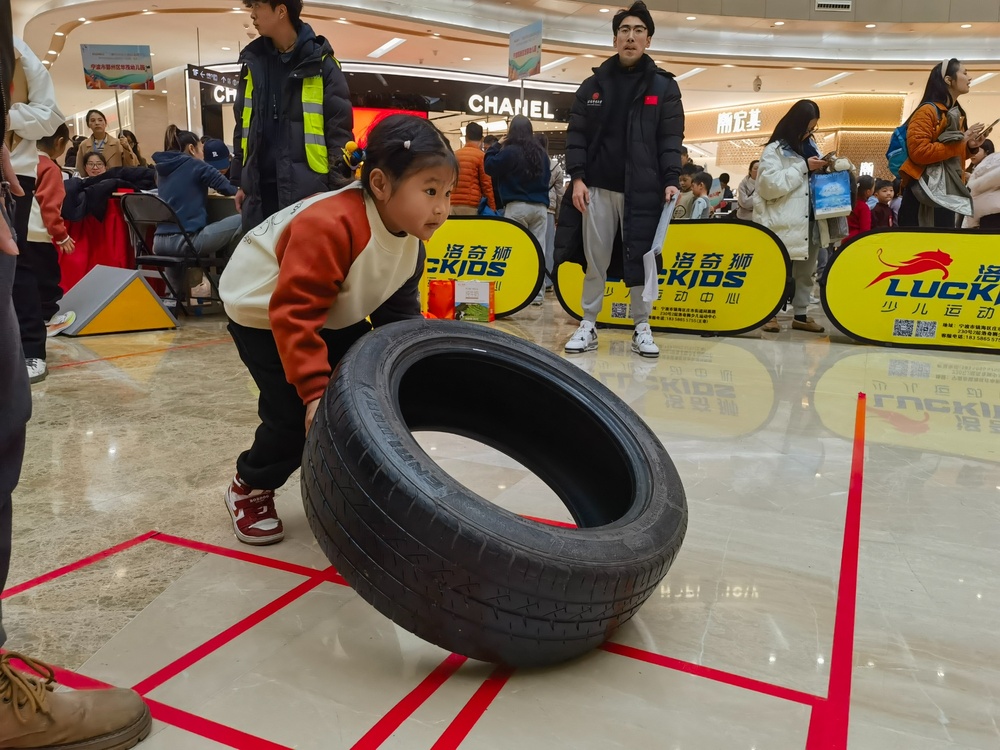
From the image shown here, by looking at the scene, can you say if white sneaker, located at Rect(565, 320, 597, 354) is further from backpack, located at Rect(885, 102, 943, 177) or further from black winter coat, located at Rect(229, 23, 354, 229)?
backpack, located at Rect(885, 102, 943, 177)

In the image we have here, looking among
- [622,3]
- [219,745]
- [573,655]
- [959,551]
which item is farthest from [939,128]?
[622,3]

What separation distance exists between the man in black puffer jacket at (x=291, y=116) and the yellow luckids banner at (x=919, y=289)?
10.8 feet

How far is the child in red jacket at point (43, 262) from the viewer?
3258mm

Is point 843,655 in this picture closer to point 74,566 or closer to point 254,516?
point 254,516

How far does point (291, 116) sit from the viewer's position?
304 centimetres

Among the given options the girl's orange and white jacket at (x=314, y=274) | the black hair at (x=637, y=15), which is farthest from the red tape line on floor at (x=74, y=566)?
the black hair at (x=637, y=15)

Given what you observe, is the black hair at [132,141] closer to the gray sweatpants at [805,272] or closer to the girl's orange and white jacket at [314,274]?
the gray sweatpants at [805,272]

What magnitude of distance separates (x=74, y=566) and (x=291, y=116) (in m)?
2.10

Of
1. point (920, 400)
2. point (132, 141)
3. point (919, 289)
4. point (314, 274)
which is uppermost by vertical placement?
point (132, 141)

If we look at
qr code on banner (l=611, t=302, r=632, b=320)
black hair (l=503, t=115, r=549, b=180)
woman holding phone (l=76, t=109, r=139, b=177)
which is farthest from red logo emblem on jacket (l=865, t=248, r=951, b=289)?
woman holding phone (l=76, t=109, r=139, b=177)

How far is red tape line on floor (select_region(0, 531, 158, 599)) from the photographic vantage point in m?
1.42

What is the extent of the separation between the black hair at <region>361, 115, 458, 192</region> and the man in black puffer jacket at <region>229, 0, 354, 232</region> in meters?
1.62

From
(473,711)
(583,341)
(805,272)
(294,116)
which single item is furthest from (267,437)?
(805,272)

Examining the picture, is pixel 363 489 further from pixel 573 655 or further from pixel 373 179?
pixel 373 179
